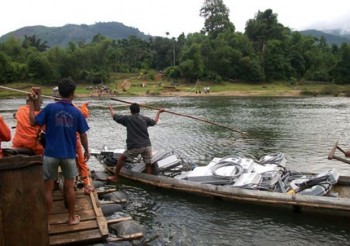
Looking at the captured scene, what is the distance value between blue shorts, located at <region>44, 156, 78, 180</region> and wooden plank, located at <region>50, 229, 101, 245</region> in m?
1.01

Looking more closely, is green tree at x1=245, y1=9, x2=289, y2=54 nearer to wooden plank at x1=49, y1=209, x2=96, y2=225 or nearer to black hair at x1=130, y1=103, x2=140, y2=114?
black hair at x1=130, y1=103, x2=140, y2=114

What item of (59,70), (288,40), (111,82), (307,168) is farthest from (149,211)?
(288,40)

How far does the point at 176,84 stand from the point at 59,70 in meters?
28.0

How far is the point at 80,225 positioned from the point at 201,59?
8638 centimetres

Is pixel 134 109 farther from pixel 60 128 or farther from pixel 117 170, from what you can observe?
pixel 60 128

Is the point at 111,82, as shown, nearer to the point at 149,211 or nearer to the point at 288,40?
the point at 288,40

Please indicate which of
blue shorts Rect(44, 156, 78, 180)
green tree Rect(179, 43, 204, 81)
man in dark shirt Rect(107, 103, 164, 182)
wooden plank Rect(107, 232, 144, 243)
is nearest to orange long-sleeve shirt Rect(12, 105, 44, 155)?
blue shorts Rect(44, 156, 78, 180)

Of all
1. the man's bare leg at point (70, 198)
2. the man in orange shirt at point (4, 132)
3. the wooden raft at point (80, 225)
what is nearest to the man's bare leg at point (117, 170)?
the wooden raft at point (80, 225)

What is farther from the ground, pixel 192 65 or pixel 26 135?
pixel 192 65

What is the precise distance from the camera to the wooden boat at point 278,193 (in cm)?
915

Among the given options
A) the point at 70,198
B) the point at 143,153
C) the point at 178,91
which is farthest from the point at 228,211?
the point at 178,91

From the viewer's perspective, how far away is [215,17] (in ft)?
408

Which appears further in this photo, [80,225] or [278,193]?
[278,193]

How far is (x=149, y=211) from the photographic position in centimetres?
1038
